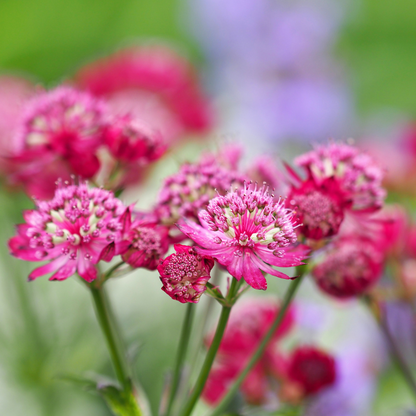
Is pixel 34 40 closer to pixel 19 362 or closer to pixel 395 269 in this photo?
pixel 19 362

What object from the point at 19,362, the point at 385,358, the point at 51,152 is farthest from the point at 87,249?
the point at 385,358

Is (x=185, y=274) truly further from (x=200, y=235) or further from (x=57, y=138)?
(x=57, y=138)

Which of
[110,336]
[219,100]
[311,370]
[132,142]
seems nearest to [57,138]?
[132,142]

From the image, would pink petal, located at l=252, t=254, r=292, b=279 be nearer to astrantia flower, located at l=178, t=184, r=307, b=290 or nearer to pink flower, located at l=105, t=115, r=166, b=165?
astrantia flower, located at l=178, t=184, r=307, b=290

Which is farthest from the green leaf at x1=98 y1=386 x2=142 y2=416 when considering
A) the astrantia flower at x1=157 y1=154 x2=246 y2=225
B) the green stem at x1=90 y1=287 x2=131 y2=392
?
the astrantia flower at x1=157 y1=154 x2=246 y2=225

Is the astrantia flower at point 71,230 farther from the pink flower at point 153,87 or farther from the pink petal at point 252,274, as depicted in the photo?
the pink flower at point 153,87

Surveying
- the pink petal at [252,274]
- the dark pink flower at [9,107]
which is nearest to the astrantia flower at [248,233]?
the pink petal at [252,274]
